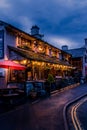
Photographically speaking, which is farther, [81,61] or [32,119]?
[81,61]

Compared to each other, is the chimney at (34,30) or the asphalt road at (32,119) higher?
the chimney at (34,30)

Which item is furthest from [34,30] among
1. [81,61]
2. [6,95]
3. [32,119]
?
[32,119]

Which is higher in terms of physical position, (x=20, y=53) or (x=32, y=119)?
(x=20, y=53)

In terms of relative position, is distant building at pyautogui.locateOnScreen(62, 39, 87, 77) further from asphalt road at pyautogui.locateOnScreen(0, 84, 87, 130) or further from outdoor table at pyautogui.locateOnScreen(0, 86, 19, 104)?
asphalt road at pyautogui.locateOnScreen(0, 84, 87, 130)

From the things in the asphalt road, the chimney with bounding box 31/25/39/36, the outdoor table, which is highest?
the chimney with bounding box 31/25/39/36

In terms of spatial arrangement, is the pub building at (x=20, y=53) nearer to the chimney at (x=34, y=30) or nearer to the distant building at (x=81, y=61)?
the chimney at (x=34, y=30)

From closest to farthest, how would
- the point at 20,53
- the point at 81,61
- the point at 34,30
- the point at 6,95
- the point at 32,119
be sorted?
the point at 32,119, the point at 6,95, the point at 20,53, the point at 34,30, the point at 81,61

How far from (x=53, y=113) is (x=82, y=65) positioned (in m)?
33.1

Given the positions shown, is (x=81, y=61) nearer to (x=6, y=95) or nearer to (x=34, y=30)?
(x=34, y=30)

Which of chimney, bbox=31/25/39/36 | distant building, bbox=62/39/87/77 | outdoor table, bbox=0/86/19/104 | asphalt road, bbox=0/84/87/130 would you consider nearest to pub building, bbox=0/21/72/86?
chimney, bbox=31/25/39/36

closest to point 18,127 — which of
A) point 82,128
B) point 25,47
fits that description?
point 82,128

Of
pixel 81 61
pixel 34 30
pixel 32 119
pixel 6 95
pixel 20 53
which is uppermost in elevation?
pixel 34 30

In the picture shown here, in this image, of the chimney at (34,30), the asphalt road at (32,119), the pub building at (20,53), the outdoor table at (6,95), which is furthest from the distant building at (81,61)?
the asphalt road at (32,119)

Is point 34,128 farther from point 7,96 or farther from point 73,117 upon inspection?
point 7,96
